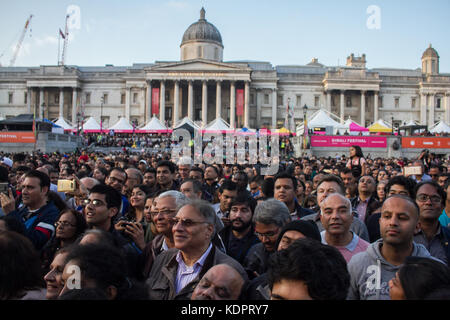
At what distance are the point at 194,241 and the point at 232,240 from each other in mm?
1412

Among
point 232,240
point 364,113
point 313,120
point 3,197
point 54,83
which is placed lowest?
point 232,240

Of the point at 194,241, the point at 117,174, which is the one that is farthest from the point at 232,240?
the point at 117,174

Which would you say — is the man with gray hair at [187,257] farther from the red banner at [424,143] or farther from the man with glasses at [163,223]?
the red banner at [424,143]

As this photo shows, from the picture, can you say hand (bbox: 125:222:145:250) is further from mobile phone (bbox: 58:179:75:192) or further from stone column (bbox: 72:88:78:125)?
stone column (bbox: 72:88:78:125)

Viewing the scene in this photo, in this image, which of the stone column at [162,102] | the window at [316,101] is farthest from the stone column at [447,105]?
the stone column at [162,102]

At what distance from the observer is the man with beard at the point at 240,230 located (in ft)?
16.4

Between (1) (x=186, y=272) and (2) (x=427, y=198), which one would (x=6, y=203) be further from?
(2) (x=427, y=198)

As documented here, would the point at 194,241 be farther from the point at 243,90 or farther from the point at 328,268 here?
the point at 243,90

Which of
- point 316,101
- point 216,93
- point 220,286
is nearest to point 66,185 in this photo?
point 220,286

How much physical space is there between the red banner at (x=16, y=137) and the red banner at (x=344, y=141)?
73.1ft

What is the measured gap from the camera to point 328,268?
102 inches

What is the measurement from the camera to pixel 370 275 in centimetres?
349

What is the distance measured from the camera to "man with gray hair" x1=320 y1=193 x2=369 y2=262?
170 inches

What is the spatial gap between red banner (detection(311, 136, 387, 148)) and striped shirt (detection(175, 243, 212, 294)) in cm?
2903
